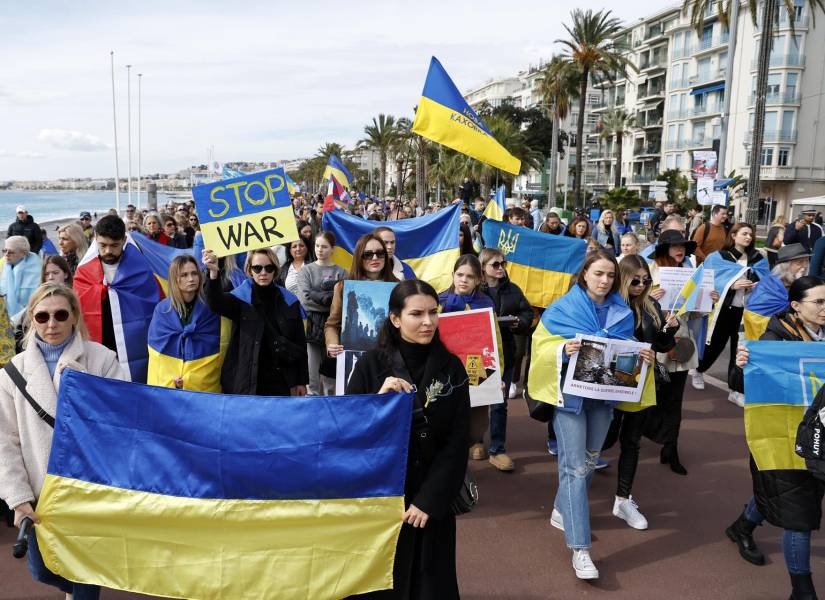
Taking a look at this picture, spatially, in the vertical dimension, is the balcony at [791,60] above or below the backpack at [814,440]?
above

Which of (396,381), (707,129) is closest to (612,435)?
(396,381)

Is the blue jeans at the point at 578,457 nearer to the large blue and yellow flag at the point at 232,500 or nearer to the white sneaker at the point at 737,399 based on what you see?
the large blue and yellow flag at the point at 232,500

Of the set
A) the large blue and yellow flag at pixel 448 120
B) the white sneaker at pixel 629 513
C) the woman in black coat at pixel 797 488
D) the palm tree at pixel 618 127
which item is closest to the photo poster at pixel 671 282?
the woman in black coat at pixel 797 488

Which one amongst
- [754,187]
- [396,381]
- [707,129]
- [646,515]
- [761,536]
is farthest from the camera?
[707,129]

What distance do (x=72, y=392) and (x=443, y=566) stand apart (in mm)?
1784

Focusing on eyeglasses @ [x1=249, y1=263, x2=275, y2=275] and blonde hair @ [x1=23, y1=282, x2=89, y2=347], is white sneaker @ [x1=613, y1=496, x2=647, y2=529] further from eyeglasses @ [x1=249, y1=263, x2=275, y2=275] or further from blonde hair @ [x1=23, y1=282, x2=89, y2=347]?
blonde hair @ [x1=23, y1=282, x2=89, y2=347]

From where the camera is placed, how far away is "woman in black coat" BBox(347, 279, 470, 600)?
296 centimetres

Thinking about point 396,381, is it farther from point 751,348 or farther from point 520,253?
point 520,253

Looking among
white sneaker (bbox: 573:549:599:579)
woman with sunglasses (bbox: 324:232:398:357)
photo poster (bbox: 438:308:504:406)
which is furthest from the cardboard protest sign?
white sneaker (bbox: 573:549:599:579)

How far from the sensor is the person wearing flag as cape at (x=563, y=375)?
4.07 meters

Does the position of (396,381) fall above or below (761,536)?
above

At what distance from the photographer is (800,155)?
54.2 meters

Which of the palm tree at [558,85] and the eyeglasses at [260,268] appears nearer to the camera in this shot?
the eyeglasses at [260,268]

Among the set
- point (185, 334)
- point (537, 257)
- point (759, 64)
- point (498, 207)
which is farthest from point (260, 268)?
point (759, 64)
